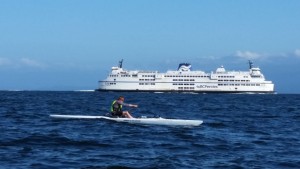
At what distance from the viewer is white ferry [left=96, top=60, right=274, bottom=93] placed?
139375mm

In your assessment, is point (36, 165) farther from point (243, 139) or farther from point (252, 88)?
point (252, 88)

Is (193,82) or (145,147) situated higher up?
(193,82)

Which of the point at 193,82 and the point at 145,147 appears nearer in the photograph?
the point at 145,147

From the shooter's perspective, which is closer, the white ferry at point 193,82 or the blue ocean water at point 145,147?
the blue ocean water at point 145,147

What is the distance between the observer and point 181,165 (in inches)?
549

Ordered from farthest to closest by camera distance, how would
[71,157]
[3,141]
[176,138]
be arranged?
[176,138], [3,141], [71,157]

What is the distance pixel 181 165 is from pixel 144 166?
1025mm

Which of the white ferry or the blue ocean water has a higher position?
the white ferry

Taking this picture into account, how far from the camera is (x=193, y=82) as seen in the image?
14038 centimetres

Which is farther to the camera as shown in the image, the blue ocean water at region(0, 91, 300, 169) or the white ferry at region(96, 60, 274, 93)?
the white ferry at region(96, 60, 274, 93)

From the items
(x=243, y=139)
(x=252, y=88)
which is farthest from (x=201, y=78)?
(x=243, y=139)

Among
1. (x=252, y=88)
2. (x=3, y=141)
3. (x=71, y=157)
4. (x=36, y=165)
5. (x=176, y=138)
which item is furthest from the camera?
(x=252, y=88)

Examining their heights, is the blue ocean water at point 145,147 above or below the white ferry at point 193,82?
below

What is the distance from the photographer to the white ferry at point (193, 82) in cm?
13938
